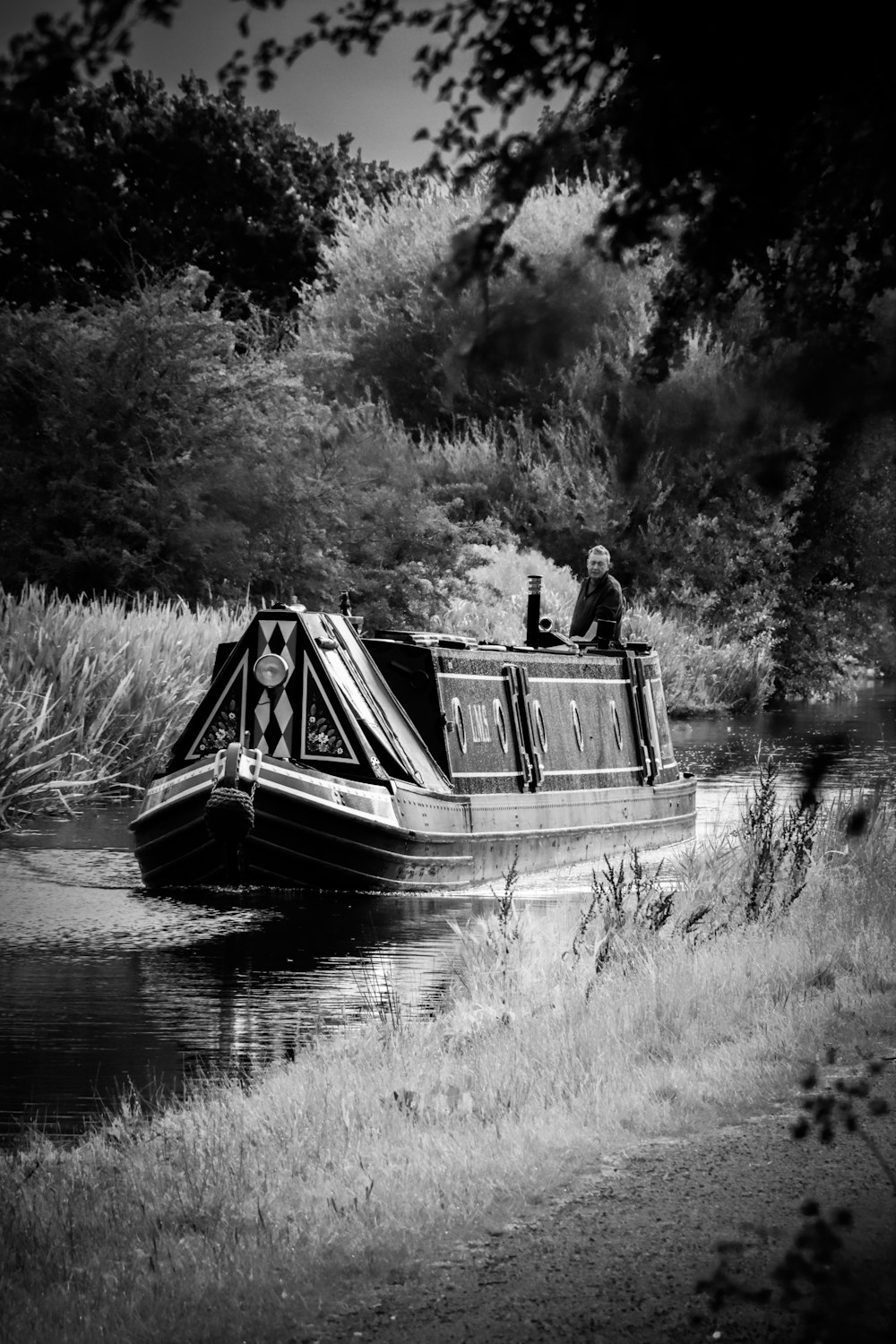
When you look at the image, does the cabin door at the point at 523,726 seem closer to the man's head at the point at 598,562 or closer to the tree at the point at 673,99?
the man's head at the point at 598,562

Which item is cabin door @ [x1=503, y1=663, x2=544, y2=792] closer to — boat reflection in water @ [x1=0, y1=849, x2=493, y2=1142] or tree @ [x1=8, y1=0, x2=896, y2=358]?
boat reflection in water @ [x1=0, y1=849, x2=493, y2=1142]

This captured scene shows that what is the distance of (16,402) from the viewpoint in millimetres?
27312

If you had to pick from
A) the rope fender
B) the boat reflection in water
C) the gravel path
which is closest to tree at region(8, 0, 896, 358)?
the gravel path

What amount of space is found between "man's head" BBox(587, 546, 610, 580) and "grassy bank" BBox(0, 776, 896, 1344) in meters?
5.64

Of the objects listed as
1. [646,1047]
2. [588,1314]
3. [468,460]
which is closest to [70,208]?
[468,460]

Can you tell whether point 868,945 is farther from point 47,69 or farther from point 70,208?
point 70,208

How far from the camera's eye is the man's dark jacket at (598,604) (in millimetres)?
15977

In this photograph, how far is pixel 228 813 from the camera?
12555 millimetres

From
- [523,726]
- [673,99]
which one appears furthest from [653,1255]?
[523,726]

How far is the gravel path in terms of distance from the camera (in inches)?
150

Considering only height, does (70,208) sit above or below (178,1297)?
above

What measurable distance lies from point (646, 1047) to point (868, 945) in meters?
2.06

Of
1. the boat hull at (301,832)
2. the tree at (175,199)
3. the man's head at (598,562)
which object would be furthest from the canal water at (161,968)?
the tree at (175,199)

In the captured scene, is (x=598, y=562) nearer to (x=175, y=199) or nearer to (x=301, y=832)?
(x=301, y=832)
